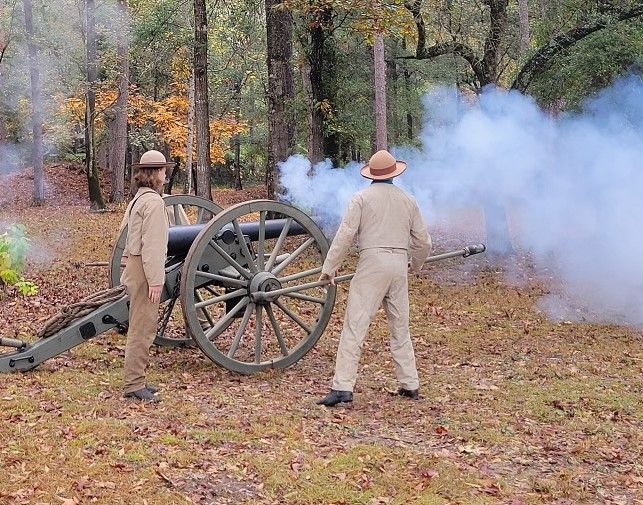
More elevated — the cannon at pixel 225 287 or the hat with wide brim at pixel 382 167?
the hat with wide brim at pixel 382 167

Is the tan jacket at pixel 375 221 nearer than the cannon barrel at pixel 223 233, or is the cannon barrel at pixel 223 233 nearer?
the tan jacket at pixel 375 221

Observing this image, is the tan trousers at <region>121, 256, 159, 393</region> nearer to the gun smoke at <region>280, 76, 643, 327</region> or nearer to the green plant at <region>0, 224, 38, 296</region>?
the green plant at <region>0, 224, 38, 296</region>

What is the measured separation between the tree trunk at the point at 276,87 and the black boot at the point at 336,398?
7639 mm

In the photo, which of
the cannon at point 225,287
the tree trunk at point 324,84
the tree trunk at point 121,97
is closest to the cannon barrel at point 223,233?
the cannon at point 225,287

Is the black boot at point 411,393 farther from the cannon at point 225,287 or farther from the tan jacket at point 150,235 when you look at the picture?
the tan jacket at point 150,235

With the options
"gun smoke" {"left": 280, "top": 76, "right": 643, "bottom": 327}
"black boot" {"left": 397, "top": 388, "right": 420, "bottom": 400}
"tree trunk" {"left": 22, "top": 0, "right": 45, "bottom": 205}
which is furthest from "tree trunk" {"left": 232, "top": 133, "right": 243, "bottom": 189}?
"black boot" {"left": 397, "top": 388, "right": 420, "bottom": 400}

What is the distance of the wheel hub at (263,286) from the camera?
6867mm

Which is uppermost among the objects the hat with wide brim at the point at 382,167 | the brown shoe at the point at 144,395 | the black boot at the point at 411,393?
the hat with wide brim at the point at 382,167

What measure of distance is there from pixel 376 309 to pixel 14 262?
611 cm

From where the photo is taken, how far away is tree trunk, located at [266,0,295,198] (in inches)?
531

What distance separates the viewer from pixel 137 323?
19.6 feet

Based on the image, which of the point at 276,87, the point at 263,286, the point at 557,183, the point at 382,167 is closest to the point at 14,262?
the point at 263,286

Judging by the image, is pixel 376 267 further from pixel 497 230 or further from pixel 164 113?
pixel 164 113

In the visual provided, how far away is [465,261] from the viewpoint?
1378 cm
